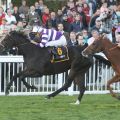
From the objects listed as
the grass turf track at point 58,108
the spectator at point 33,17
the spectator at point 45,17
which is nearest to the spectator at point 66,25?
the spectator at point 45,17

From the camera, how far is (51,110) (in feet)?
44.4

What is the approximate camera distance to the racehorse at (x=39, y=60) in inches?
→ 615

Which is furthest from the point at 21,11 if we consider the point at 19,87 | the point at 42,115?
the point at 42,115

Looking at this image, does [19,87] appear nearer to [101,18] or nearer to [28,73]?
[28,73]

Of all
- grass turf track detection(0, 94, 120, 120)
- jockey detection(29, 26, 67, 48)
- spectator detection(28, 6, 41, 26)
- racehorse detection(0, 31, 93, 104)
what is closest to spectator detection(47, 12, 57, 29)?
spectator detection(28, 6, 41, 26)

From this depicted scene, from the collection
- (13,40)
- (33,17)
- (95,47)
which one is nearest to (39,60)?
(13,40)

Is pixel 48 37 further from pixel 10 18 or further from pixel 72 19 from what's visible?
pixel 72 19

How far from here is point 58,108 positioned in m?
13.9

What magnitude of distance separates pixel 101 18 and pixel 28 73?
232 inches

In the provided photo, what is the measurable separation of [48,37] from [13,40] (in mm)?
905

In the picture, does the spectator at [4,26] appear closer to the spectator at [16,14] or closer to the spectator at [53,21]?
the spectator at [16,14]

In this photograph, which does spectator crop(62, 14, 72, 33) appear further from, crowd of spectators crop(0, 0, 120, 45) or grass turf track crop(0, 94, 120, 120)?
grass turf track crop(0, 94, 120, 120)

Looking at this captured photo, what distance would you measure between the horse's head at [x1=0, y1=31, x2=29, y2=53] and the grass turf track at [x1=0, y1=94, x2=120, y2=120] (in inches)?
54.9

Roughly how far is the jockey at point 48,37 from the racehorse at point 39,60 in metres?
0.18
